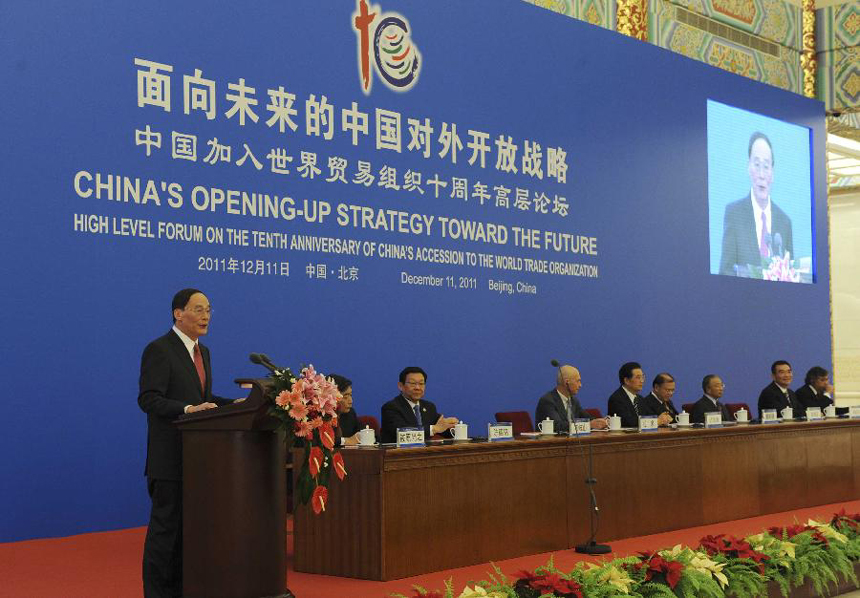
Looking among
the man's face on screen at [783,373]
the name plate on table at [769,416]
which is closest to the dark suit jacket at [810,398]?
the man's face on screen at [783,373]

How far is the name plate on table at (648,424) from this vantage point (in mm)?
6074

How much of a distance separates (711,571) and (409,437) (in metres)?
Answer: 1.40

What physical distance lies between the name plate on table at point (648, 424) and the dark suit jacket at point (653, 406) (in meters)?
0.93

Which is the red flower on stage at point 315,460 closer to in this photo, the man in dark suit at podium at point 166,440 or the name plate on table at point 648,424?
the man in dark suit at podium at point 166,440

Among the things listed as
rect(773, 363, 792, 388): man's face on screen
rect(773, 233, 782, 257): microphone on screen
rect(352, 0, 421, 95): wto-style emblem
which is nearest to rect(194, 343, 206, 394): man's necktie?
rect(352, 0, 421, 95): wto-style emblem

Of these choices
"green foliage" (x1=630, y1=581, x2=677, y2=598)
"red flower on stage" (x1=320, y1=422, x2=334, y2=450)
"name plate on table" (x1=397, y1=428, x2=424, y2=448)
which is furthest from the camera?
"name plate on table" (x1=397, y1=428, x2=424, y2=448)

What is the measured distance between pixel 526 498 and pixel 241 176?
2.59 m

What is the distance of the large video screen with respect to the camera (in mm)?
10117

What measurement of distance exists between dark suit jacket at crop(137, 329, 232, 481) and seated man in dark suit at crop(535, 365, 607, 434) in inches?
106

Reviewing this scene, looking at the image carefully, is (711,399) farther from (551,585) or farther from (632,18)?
(551,585)

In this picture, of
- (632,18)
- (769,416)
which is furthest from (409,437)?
(632,18)

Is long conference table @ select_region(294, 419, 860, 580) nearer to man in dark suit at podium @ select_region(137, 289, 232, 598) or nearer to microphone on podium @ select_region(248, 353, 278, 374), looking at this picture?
man in dark suit at podium @ select_region(137, 289, 232, 598)

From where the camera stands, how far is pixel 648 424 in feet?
20.1

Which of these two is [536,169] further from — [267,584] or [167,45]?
[267,584]
